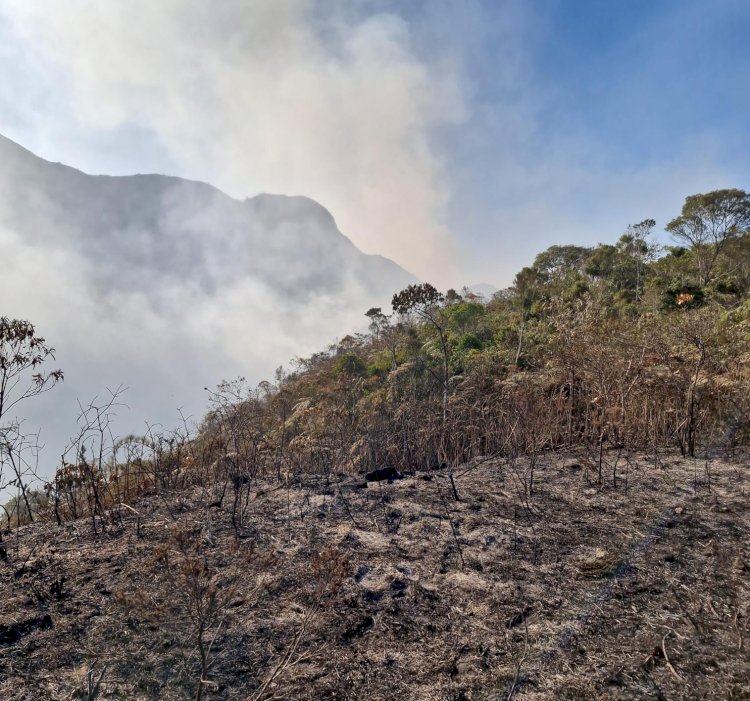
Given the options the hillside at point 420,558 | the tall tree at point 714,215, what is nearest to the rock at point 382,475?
the hillside at point 420,558

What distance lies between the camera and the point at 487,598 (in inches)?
99.7

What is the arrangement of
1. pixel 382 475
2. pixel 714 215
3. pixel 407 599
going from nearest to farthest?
1. pixel 407 599
2. pixel 382 475
3. pixel 714 215

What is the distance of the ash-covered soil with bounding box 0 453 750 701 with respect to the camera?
6.51ft

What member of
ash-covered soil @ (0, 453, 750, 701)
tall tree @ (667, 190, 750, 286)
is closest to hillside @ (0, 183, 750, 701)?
ash-covered soil @ (0, 453, 750, 701)

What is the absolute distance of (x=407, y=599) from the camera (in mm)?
2588

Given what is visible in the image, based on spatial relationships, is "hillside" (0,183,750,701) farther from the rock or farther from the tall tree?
the tall tree

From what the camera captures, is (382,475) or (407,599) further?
(382,475)

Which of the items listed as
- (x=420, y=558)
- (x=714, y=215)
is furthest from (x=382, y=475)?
(x=714, y=215)

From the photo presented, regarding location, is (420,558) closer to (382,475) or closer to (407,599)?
(407,599)

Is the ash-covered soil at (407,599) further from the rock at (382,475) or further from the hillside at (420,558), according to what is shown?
the rock at (382,475)

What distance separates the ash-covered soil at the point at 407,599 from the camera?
1985 millimetres

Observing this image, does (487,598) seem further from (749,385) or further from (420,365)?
(420,365)

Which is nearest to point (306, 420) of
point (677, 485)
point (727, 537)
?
point (677, 485)

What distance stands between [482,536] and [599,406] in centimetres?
292
